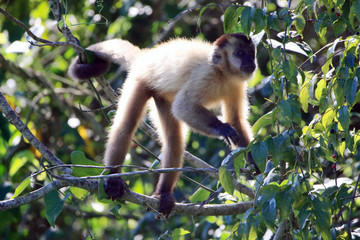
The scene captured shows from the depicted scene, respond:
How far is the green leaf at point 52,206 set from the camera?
2.82 metres

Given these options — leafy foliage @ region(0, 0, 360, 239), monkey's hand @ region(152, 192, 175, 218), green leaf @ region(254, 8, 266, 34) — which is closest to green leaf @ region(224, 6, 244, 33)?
leafy foliage @ region(0, 0, 360, 239)

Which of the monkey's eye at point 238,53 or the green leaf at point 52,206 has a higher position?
the monkey's eye at point 238,53

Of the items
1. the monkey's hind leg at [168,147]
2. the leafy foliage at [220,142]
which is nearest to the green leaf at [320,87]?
the leafy foliage at [220,142]

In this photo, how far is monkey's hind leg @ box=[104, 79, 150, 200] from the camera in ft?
13.5

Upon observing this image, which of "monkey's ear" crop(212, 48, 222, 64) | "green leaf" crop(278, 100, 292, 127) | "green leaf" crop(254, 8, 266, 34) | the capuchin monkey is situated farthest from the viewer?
"monkey's ear" crop(212, 48, 222, 64)

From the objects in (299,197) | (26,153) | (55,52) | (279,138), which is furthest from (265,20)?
(55,52)

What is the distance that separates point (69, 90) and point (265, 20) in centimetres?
458

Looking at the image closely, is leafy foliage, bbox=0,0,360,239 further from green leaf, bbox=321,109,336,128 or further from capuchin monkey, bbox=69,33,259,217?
capuchin monkey, bbox=69,33,259,217

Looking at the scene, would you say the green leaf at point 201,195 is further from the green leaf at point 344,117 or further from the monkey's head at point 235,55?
the green leaf at point 344,117

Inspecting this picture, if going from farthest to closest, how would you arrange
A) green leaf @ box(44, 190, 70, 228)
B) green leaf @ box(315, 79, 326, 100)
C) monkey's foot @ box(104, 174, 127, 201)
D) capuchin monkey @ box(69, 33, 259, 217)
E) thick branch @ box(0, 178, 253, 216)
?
capuchin monkey @ box(69, 33, 259, 217)
monkey's foot @ box(104, 174, 127, 201)
thick branch @ box(0, 178, 253, 216)
green leaf @ box(44, 190, 70, 228)
green leaf @ box(315, 79, 326, 100)

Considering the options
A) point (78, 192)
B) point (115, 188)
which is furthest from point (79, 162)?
point (115, 188)

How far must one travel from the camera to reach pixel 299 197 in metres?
2.37

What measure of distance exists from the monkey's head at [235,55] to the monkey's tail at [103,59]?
0.99 m

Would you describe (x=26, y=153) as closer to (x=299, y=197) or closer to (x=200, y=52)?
(x=200, y=52)
